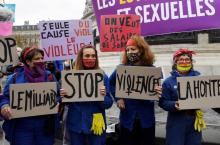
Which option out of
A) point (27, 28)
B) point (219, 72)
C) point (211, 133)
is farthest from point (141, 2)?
point (27, 28)

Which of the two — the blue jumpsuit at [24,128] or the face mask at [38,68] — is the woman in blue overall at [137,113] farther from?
the face mask at [38,68]

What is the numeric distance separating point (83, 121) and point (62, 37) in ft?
10.0

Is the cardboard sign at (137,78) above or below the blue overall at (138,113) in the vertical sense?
above

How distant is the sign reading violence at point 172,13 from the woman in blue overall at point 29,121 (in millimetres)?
2941

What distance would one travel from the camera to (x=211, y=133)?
6926 mm

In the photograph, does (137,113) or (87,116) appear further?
(137,113)

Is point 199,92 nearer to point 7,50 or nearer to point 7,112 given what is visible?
point 7,112

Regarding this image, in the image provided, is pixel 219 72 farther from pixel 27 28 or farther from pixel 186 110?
pixel 27 28

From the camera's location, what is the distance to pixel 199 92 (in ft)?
18.4

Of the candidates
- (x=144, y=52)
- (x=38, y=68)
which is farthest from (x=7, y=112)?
(x=144, y=52)

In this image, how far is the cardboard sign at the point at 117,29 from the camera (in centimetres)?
741

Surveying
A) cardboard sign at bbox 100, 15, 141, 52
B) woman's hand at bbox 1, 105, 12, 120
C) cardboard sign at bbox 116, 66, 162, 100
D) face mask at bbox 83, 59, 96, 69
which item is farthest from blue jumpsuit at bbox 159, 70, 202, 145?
cardboard sign at bbox 100, 15, 141, 52

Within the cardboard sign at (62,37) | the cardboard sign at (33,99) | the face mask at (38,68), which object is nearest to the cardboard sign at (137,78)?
the cardboard sign at (33,99)

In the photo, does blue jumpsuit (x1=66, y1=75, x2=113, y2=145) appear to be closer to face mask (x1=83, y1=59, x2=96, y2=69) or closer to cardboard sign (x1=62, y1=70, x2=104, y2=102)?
cardboard sign (x1=62, y1=70, x2=104, y2=102)
